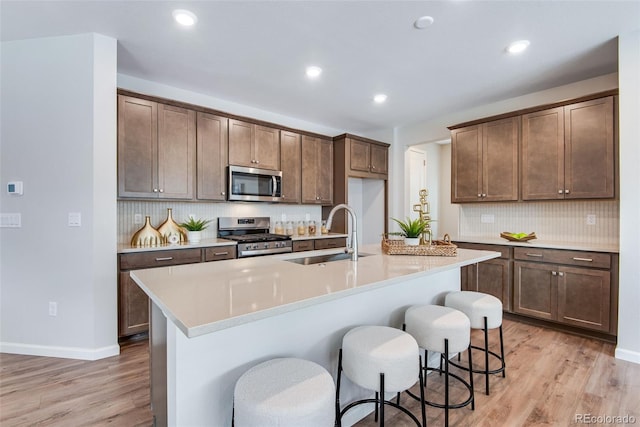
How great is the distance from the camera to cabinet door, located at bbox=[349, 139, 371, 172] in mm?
4555

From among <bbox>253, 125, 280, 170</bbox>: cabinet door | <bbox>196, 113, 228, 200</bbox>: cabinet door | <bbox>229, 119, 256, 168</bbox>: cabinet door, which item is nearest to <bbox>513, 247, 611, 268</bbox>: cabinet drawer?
<bbox>253, 125, 280, 170</bbox>: cabinet door

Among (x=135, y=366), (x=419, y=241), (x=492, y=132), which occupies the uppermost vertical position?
(x=492, y=132)

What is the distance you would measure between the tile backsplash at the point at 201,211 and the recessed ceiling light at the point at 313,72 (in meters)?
1.82

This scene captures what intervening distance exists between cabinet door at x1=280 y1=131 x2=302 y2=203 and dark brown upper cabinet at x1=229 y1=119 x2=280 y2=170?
0.10m

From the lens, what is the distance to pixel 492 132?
3660mm

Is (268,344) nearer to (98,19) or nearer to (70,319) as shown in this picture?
(70,319)

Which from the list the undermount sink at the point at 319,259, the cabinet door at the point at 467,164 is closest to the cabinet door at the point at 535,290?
the cabinet door at the point at 467,164

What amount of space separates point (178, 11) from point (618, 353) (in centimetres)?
435

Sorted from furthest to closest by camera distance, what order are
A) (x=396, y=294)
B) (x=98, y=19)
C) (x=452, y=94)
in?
(x=452, y=94) < (x=98, y=19) < (x=396, y=294)

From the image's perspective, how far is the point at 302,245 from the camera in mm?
3963

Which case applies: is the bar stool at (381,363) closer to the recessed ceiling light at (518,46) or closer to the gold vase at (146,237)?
the gold vase at (146,237)

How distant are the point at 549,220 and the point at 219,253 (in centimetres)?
384

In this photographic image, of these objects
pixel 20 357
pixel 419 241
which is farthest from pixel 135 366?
pixel 419 241

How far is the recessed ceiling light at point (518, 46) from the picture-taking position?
2.49 metres
